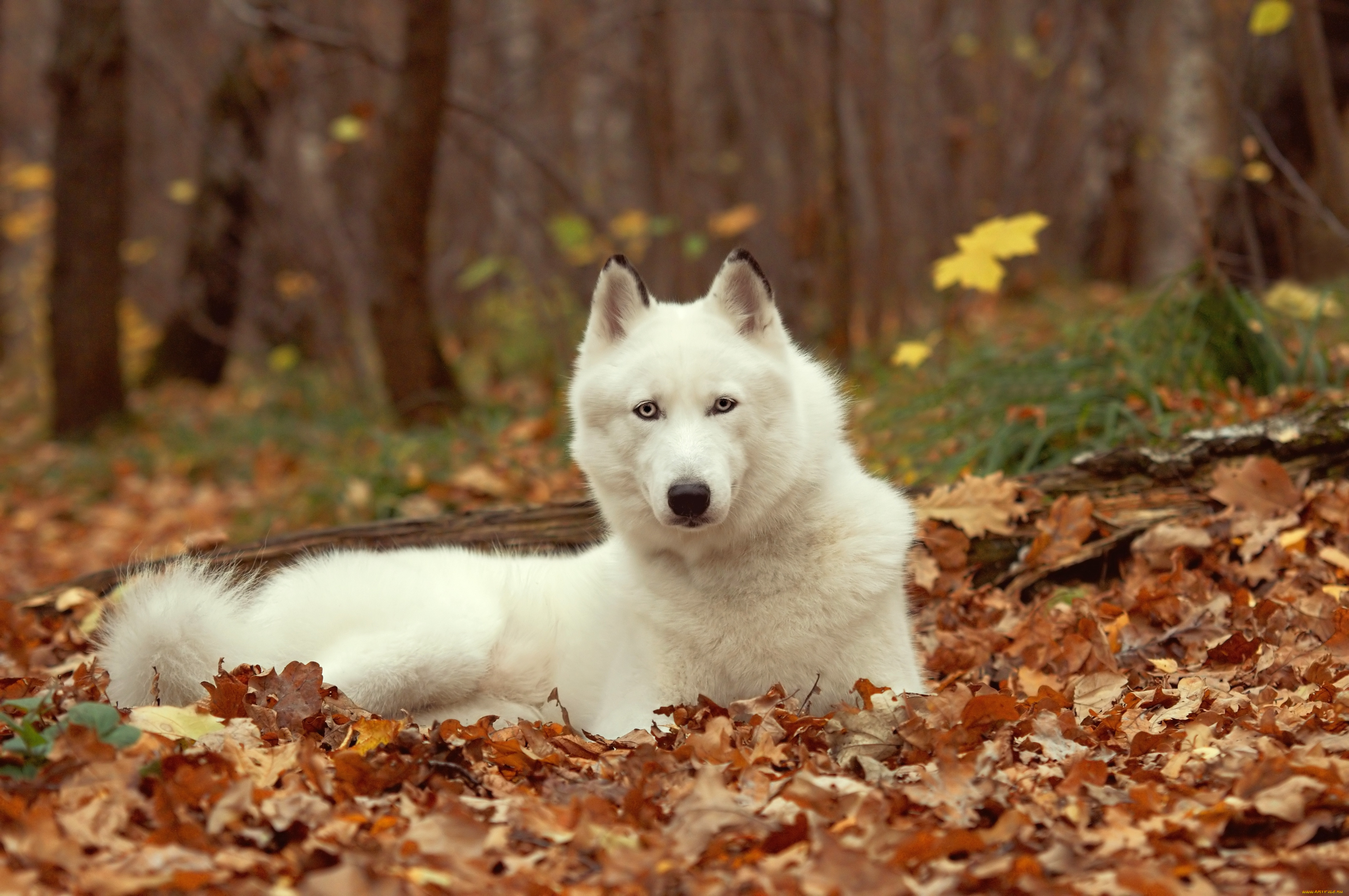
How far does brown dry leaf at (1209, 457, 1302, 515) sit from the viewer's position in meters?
4.88

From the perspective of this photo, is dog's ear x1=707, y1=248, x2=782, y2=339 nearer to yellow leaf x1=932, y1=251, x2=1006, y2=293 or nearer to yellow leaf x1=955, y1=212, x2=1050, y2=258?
yellow leaf x1=932, y1=251, x2=1006, y2=293

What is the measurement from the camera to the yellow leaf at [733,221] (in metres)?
14.1

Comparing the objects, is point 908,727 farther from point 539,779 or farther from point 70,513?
point 70,513

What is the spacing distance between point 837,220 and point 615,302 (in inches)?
259

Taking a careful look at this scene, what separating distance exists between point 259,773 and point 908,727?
177 cm

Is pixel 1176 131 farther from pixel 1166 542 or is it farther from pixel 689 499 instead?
pixel 689 499

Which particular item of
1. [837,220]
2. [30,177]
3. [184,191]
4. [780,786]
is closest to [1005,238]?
[837,220]

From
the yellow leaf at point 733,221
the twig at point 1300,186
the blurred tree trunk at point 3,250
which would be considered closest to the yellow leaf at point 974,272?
the twig at point 1300,186

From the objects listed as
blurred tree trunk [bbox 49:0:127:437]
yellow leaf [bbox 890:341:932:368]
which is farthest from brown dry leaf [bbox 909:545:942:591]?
blurred tree trunk [bbox 49:0:127:437]

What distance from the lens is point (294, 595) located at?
4031mm

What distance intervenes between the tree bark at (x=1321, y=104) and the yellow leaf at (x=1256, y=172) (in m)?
0.40

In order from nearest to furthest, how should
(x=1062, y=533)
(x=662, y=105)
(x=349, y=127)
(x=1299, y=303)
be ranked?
1. (x=1062, y=533)
2. (x=1299, y=303)
3. (x=349, y=127)
4. (x=662, y=105)

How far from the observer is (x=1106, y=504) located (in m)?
5.13

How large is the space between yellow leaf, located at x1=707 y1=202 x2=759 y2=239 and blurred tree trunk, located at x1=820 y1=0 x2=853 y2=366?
3.63 meters
